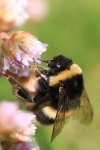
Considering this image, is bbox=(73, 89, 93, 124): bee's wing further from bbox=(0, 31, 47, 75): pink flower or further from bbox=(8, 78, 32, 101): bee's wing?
bbox=(0, 31, 47, 75): pink flower

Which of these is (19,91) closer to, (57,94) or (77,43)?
(57,94)

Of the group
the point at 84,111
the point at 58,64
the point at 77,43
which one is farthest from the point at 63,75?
the point at 77,43

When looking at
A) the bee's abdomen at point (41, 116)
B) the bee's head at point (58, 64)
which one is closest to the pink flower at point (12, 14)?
the bee's head at point (58, 64)

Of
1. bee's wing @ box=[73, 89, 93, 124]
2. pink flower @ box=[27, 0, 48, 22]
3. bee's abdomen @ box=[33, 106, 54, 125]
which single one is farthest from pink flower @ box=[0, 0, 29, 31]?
pink flower @ box=[27, 0, 48, 22]

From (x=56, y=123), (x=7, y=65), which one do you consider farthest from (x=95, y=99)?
(x=7, y=65)

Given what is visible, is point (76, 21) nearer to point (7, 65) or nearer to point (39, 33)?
point (39, 33)
